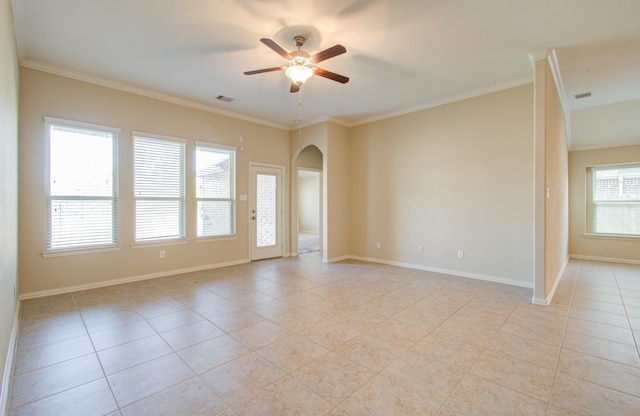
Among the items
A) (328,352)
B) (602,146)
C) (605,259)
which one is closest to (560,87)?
(602,146)

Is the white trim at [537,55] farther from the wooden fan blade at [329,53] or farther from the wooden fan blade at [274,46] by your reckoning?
the wooden fan blade at [274,46]

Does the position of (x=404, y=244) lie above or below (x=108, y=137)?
below

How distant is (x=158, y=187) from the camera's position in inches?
190

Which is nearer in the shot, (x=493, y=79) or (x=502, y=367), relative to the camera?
(x=502, y=367)

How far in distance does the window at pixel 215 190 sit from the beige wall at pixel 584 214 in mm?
7792

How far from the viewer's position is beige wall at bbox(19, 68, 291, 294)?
368 cm

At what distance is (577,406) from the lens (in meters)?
1.80

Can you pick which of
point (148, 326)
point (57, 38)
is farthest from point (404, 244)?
point (57, 38)

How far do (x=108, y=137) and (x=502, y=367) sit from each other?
553 cm

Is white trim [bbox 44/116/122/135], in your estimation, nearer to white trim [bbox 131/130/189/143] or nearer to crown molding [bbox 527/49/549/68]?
white trim [bbox 131/130/189/143]

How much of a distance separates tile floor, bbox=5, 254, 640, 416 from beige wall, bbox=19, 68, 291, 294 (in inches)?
15.6

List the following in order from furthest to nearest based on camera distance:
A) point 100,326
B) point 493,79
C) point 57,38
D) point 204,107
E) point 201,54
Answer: point 204,107 → point 493,79 → point 201,54 → point 57,38 → point 100,326

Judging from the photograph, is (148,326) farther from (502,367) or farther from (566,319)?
(566,319)

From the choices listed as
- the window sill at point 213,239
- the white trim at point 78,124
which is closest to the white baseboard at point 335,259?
the window sill at point 213,239
